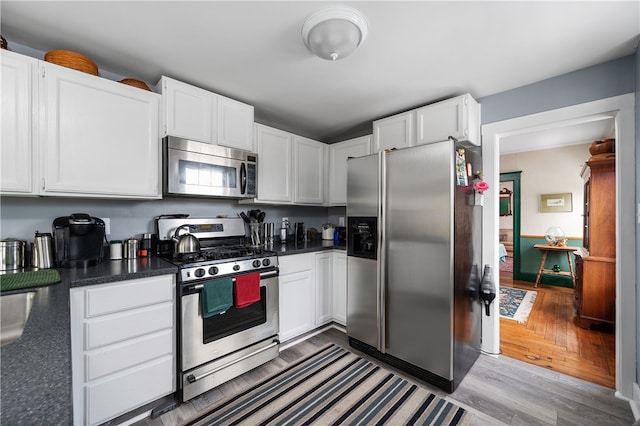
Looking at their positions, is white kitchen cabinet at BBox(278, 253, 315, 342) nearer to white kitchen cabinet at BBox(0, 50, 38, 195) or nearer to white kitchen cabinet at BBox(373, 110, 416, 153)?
white kitchen cabinet at BBox(373, 110, 416, 153)

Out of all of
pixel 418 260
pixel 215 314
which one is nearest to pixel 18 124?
pixel 215 314

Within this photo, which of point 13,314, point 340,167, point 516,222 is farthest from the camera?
point 516,222

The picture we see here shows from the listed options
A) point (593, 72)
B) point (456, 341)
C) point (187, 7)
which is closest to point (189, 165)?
point (187, 7)

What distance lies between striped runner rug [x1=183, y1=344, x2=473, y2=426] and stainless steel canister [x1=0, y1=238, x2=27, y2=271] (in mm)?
1494

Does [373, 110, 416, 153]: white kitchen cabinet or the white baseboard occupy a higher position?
[373, 110, 416, 153]: white kitchen cabinet

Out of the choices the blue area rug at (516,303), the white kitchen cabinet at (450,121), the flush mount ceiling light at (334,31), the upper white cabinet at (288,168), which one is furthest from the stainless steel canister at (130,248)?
the blue area rug at (516,303)

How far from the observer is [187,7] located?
1502 millimetres

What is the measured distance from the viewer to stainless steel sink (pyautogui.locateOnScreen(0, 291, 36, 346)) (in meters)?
0.75

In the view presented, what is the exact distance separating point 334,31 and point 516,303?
174 inches

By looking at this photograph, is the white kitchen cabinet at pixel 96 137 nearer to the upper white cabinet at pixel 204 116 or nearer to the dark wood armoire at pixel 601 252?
the upper white cabinet at pixel 204 116

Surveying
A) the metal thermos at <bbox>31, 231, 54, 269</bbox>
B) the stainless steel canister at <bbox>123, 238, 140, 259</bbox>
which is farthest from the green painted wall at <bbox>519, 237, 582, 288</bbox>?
the metal thermos at <bbox>31, 231, 54, 269</bbox>

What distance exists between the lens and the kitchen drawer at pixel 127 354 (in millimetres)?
1542

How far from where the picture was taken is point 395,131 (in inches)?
111

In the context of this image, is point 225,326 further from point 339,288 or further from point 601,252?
point 601,252
